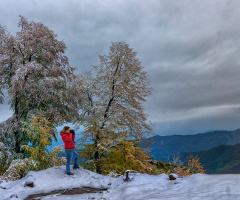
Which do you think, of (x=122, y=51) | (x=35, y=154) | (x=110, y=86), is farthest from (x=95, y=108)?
(x=35, y=154)

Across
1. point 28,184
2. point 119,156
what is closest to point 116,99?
point 119,156

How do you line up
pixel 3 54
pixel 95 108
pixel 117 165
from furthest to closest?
1. pixel 95 108
2. pixel 3 54
3. pixel 117 165

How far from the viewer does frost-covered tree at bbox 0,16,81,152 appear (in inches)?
476

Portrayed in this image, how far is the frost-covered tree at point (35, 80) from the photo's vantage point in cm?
1209

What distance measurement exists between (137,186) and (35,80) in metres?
11.1

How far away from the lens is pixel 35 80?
42.0 feet

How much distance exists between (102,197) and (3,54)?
1244 centimetres

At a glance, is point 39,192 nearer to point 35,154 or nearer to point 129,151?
point 35,154

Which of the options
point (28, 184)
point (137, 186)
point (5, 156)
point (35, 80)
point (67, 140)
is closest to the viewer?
point (137, 186)

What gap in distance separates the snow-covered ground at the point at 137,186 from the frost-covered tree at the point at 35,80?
6352mm

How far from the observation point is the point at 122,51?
15484mm

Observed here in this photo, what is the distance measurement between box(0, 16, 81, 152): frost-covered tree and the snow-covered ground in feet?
20.8

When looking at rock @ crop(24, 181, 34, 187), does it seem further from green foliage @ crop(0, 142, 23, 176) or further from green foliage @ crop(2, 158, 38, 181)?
green foliage @ crop(0, 142, 23, 176)

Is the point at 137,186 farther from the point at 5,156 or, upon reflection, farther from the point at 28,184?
the point at 5,156
